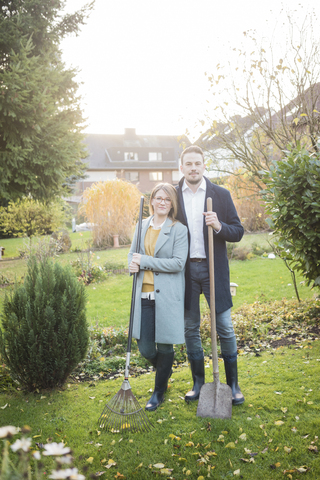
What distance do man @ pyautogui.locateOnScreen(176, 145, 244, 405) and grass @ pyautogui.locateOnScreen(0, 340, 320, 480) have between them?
0.41 metres

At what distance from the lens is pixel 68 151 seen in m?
10.0

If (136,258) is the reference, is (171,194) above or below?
above

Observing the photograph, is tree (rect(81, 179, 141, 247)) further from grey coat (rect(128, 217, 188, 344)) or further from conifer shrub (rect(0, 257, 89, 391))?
grey coat (rect(128, 217, 188, 344))

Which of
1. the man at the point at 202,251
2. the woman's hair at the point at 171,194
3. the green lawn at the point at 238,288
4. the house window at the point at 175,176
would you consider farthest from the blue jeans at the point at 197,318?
the house window at the point at 175,176

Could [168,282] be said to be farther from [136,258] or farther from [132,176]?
[132,176]

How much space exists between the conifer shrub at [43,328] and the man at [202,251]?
117 centimetres

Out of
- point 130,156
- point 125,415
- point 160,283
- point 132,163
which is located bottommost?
point 125,415

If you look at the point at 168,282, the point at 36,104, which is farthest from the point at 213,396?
the point at 36,104

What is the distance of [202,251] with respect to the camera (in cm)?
323

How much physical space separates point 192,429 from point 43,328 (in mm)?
1626

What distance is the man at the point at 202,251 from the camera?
3186 mm

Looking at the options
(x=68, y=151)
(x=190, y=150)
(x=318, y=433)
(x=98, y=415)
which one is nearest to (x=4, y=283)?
(x=68, y=151)

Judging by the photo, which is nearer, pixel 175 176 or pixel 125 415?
pixel 125 415

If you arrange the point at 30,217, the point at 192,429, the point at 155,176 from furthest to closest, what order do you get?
the point at 155,176
the point at 30,217
the point at 192,429
